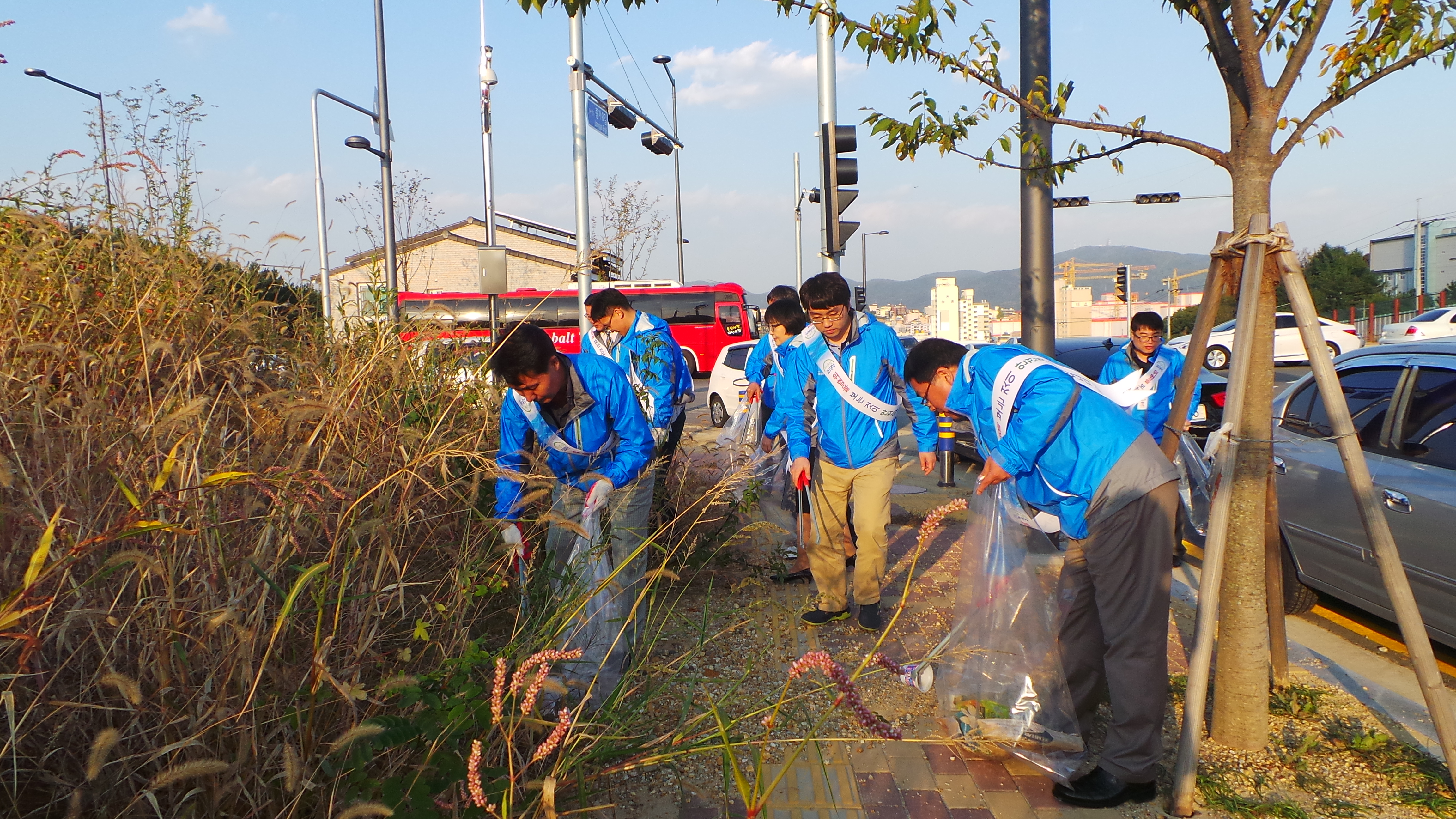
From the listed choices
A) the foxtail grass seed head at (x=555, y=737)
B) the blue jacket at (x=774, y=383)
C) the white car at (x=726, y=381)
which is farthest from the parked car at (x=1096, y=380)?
the foxtail grass seed head at (x=555, y=737)

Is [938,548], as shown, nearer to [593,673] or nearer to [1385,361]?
[1385,361]

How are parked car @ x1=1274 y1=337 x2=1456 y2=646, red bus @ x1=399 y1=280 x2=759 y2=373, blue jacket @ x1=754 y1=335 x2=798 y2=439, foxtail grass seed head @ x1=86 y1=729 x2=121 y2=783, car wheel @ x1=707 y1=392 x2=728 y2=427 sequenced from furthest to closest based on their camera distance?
red bus @ x1=399 y1=280 x2=759 y2=373, car wheel @ x1=707 y1=392 x2=728 y2=427, blue jacket @ x1=754 y1=335 x2=798 y2=439, parked car @ x1=1274 y1=337 x2=1456 y2=646, foxtail grass seed head @ x1=86 y1=729 x2=121 y2=783

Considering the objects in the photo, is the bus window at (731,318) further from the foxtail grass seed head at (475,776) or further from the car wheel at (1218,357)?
the foxtail grass seed head at (475,776)

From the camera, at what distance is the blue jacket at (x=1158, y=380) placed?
6.08m

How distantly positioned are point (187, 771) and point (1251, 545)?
10.8 feet

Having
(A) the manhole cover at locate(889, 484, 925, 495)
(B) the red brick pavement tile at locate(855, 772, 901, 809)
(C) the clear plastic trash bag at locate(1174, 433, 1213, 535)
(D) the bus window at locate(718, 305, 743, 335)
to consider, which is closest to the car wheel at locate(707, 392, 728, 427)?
(A) the manhole cover at locate(889, 484, 925, 495)

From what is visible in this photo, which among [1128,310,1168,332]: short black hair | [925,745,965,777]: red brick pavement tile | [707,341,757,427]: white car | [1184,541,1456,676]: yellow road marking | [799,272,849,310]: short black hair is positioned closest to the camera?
[925,745,965,777]: red brick pavement tile

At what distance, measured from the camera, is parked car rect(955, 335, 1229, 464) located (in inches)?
376

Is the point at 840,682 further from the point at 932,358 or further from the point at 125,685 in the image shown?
the point at 932,358

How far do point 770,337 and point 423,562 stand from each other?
418 cm

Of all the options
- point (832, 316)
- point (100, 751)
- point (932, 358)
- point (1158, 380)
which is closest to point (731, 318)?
point (1158, 380)

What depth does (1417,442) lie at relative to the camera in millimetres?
4406

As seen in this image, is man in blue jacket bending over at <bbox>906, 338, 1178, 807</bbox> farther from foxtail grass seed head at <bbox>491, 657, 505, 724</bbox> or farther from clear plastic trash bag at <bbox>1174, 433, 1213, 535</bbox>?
foxtail grass seed head at <bbox>491, 657, 505, 724</bbox>

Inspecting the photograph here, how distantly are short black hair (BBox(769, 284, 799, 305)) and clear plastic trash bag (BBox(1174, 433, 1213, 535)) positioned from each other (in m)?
3.53
